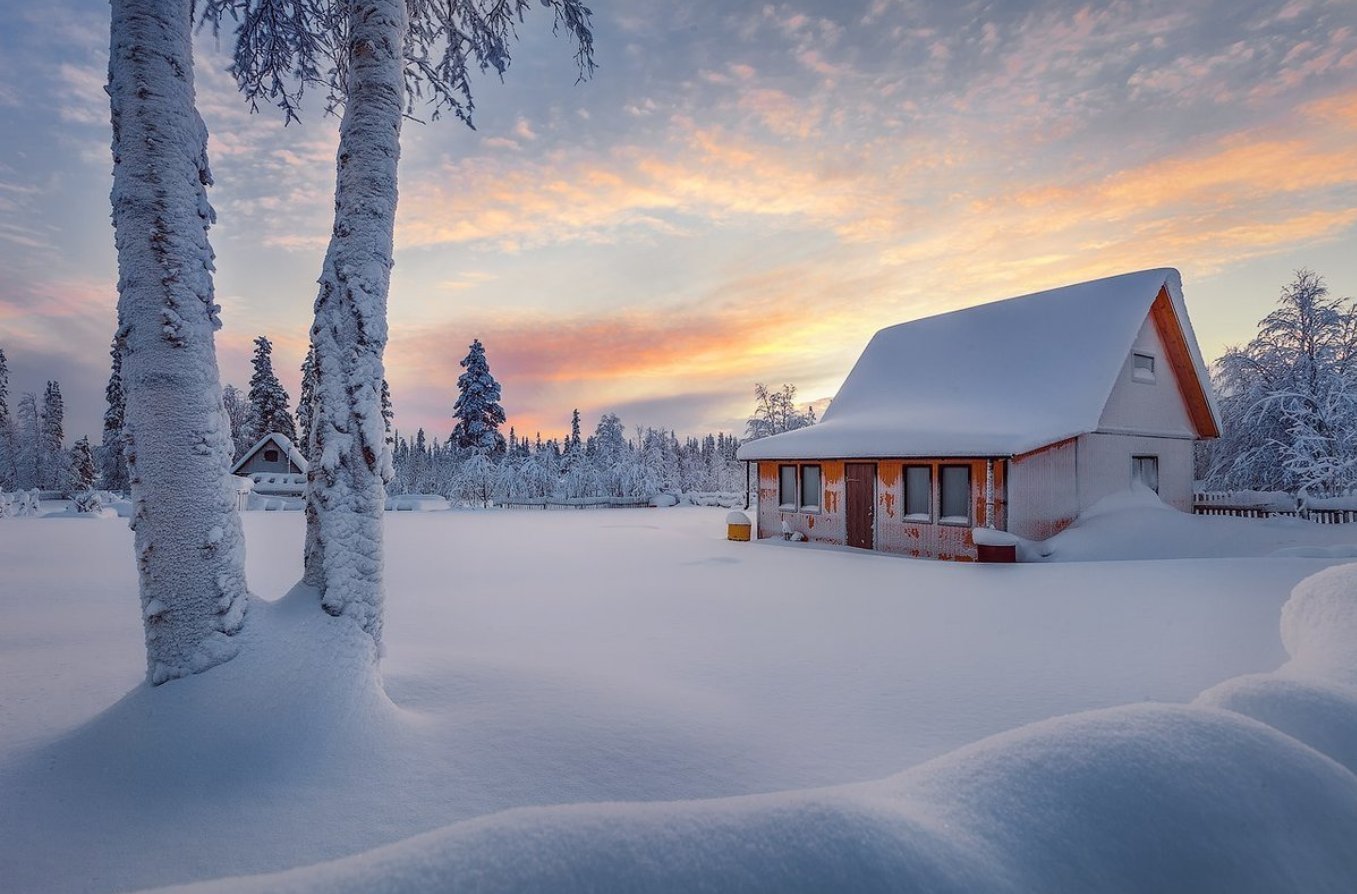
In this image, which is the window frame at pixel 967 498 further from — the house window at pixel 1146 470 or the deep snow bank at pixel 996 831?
the deep snow bank at pixel 996 831

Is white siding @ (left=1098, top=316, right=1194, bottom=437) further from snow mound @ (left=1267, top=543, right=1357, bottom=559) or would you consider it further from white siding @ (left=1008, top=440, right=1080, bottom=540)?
snow mound @ (left=1267, top=543, right=1357, bottom=559)

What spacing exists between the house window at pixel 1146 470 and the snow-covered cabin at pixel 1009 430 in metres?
0.04

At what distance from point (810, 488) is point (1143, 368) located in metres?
9.84

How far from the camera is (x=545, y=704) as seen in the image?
449 cm

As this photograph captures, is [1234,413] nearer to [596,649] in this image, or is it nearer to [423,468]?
[596,649]

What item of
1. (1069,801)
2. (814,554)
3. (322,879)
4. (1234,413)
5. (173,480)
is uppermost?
(1234,413)

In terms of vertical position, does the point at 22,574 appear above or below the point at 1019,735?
below

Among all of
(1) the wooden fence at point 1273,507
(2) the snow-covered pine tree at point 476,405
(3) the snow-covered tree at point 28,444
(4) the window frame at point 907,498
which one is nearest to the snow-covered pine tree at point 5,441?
(3) the snow-covered tree at point 28,444

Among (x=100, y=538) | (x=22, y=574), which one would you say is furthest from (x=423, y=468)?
(x=22, y=574)

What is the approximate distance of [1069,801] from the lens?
5.90 feet

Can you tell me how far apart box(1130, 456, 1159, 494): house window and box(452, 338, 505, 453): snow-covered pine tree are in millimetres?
38893

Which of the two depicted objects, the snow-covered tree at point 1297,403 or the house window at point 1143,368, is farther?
the snow-covered tree at point 1297,403

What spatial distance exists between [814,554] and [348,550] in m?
12.3

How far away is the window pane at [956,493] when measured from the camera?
14500mm
